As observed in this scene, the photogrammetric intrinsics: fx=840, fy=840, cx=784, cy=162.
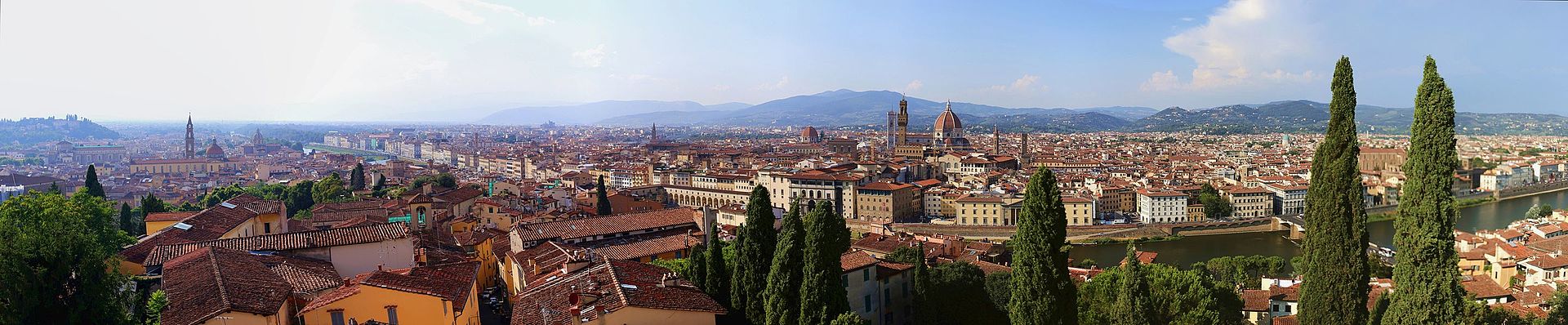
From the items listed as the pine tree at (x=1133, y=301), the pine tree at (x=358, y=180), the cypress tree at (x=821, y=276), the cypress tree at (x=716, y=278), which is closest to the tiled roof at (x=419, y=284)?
the cypress tree at (x=716, y=278)

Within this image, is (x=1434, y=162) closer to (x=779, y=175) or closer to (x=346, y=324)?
(x=346, y=324)

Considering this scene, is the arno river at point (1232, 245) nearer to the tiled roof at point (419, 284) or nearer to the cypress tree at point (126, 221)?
the tiled roof at point (419, 284)

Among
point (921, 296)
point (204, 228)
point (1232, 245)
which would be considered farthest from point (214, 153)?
point (921, 296)

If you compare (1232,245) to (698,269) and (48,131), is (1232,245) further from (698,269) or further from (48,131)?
(48,131)

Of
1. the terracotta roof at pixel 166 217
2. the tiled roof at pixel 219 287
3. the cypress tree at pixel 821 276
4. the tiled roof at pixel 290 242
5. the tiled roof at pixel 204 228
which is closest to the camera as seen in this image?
the tiled roof at pixel 219 287

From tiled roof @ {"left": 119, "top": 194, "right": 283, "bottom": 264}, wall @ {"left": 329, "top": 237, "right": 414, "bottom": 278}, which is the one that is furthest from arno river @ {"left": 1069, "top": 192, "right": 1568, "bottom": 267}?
tiled roof @ {"left": 119, "top": 194, "right": 283, "bottom": 264}

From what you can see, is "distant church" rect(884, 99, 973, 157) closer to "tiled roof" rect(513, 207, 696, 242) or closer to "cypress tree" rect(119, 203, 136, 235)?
"tiled roof" rect(513, 207, 696, 242)
